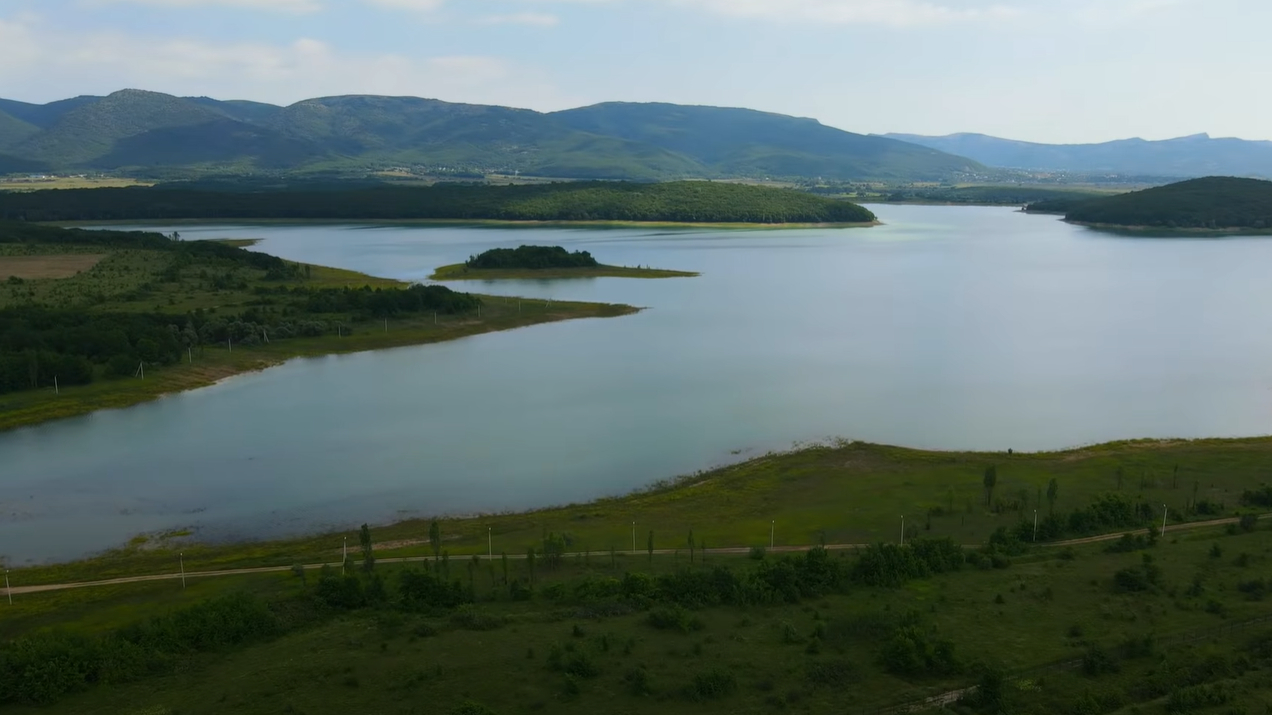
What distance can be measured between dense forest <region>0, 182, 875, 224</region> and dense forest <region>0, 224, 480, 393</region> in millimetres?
44973

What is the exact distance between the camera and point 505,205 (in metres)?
98.9

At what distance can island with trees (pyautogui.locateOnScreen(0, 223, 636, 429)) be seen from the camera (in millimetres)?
27906

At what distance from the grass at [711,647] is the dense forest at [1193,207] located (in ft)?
291

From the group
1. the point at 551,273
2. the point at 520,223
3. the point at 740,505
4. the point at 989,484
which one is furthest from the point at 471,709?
the point at 520,223

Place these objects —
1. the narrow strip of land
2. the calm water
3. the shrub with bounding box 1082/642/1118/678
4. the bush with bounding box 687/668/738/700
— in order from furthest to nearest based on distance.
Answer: the calm water → the narrow strip of land → the shrub with bounding box 1082/642/1118/678 → the bush with bounding box 687/668/738/700

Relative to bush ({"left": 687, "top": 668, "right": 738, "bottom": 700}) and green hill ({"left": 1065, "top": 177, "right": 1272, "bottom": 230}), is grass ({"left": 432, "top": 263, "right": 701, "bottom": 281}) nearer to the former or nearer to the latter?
bush ({"left": 687, "top": 668, "right": 738, "bottom": 700})

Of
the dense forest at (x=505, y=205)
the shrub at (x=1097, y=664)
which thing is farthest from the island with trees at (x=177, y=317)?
the dense forest at (x=505, y=205)

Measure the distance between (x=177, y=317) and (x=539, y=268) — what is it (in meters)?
26.1

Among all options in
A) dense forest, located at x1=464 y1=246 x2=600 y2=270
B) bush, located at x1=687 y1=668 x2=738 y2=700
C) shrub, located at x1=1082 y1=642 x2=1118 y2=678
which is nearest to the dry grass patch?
dense forest, located at x1=464 y1=246 x2=600 y2=270

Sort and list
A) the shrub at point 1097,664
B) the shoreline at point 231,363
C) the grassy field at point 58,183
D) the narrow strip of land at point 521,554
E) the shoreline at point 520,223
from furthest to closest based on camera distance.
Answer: the grassy field at point 58,183, the shoreline at point 520,223, the shoreline at point 231,363, the narrow strip of land at point 521,554, the shrub at point 1097,664

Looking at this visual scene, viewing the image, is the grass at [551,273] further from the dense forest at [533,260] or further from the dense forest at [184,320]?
the dense forest at [184,320]

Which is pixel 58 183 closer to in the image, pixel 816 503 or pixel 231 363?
pixel 231 363

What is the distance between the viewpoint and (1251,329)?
1512 inches

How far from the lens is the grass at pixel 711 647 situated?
10594 millimetres
